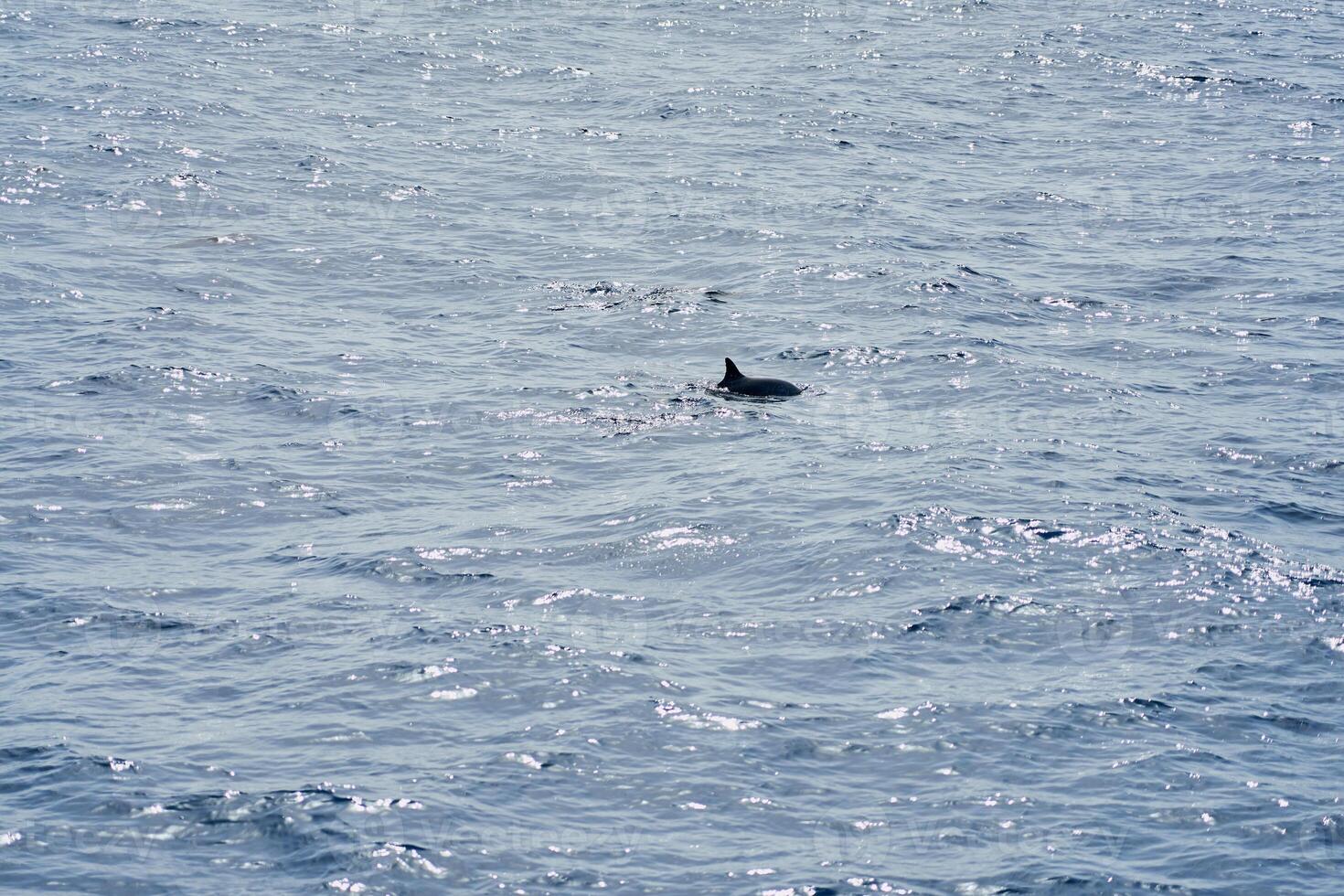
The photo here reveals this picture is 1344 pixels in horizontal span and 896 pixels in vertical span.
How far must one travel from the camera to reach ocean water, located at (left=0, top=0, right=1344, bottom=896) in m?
21.2

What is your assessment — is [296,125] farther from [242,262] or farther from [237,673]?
[237,673]

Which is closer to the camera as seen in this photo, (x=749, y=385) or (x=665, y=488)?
(x=665, y=488)

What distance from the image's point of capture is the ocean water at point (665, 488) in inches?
833

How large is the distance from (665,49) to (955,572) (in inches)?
1681

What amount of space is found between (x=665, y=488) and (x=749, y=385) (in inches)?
185

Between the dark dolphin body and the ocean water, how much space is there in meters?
0.45

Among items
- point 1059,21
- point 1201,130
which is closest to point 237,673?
point 1201,130

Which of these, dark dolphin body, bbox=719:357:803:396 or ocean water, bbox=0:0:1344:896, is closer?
ocean water, bbox=0:0:1344:896

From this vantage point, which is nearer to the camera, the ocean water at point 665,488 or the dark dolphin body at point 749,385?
the ocean water at point 665,488

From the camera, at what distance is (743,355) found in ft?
121

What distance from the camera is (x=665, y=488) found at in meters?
30.4

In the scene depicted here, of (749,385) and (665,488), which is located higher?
(749,385)

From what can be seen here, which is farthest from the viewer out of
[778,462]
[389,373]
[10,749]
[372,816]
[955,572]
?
[389,373]

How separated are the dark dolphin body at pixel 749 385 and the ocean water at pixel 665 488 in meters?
0.45
